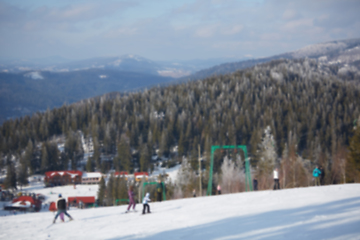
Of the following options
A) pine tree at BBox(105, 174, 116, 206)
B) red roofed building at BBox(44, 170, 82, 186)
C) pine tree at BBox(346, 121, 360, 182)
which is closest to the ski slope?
pine tree at BBox(346, 121, 360, 182)

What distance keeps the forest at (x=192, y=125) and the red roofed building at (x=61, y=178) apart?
215 inches

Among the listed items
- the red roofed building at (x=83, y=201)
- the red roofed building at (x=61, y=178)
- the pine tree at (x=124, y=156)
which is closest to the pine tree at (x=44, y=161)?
the red roofed building at (x=61, y=178)

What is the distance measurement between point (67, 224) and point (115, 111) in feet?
307

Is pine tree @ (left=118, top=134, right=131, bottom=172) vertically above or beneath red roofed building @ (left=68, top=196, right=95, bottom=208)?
above

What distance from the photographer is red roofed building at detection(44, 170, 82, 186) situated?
2648 inches

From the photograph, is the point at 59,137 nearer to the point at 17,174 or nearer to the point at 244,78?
the point at 17,174

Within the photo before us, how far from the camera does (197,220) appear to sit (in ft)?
40.4

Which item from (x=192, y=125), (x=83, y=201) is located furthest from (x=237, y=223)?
(x=192, y=125)

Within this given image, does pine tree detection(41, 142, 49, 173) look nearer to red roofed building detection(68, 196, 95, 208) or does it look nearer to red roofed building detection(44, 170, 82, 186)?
red roofed building detection(44, 170, 82, 186)

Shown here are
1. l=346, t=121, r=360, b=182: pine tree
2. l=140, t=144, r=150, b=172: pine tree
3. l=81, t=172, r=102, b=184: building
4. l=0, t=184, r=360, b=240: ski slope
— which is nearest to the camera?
l=0, t=184, r=360, b=240: ski slope

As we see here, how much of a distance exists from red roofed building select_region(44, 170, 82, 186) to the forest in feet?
17.9

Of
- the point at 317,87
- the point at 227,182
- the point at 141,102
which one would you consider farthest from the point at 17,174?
the point at 317,87

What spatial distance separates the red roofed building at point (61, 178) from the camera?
67.2m

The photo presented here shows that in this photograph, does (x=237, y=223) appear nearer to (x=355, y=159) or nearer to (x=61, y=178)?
(x=355, y=159)
